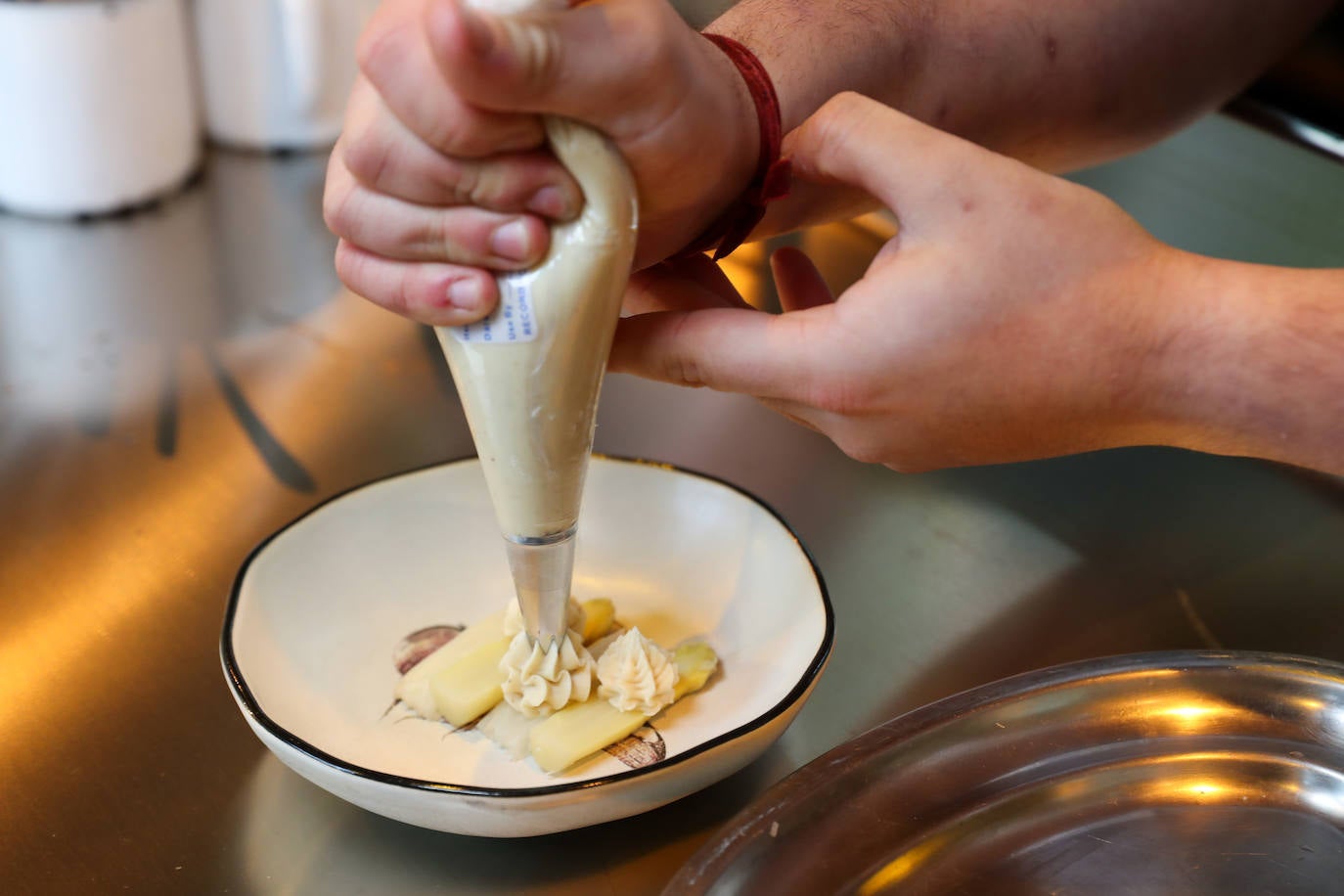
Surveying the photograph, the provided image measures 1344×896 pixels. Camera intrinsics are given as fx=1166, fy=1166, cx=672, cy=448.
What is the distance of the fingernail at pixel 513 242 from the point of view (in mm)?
441

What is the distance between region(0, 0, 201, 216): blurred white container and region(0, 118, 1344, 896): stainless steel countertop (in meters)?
0.04

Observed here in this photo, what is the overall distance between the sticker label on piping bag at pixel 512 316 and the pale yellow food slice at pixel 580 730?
21 centimetres

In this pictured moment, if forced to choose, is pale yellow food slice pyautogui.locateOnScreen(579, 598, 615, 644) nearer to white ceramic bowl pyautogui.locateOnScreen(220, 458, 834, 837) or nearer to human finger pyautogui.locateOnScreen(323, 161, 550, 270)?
white ceramic bowl pyautogui.locateOnScreen(220, 458, 834, 837)

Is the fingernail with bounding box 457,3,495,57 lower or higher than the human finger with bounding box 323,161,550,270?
higher

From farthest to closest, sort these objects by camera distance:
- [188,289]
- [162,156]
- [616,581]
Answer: [162,156] → [188,289] → [616,581]

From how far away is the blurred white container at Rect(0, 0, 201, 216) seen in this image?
1.02 m

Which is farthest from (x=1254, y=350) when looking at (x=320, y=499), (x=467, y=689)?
(x=320, y=499)

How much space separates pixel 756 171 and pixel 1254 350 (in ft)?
0.76

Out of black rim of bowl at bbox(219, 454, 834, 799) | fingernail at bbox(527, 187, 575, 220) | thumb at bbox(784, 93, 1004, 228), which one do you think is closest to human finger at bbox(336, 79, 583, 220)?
fingernail at bbox(527, 187, 575, 220)

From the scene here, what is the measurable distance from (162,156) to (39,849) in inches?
32.6

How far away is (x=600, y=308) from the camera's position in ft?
1.53

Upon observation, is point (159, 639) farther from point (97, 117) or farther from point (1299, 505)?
point (1299, 505)

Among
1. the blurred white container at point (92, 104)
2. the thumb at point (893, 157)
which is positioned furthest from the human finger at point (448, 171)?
the blurred white container at point (92, 104)

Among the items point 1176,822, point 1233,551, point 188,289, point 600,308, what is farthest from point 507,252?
point 188,289
